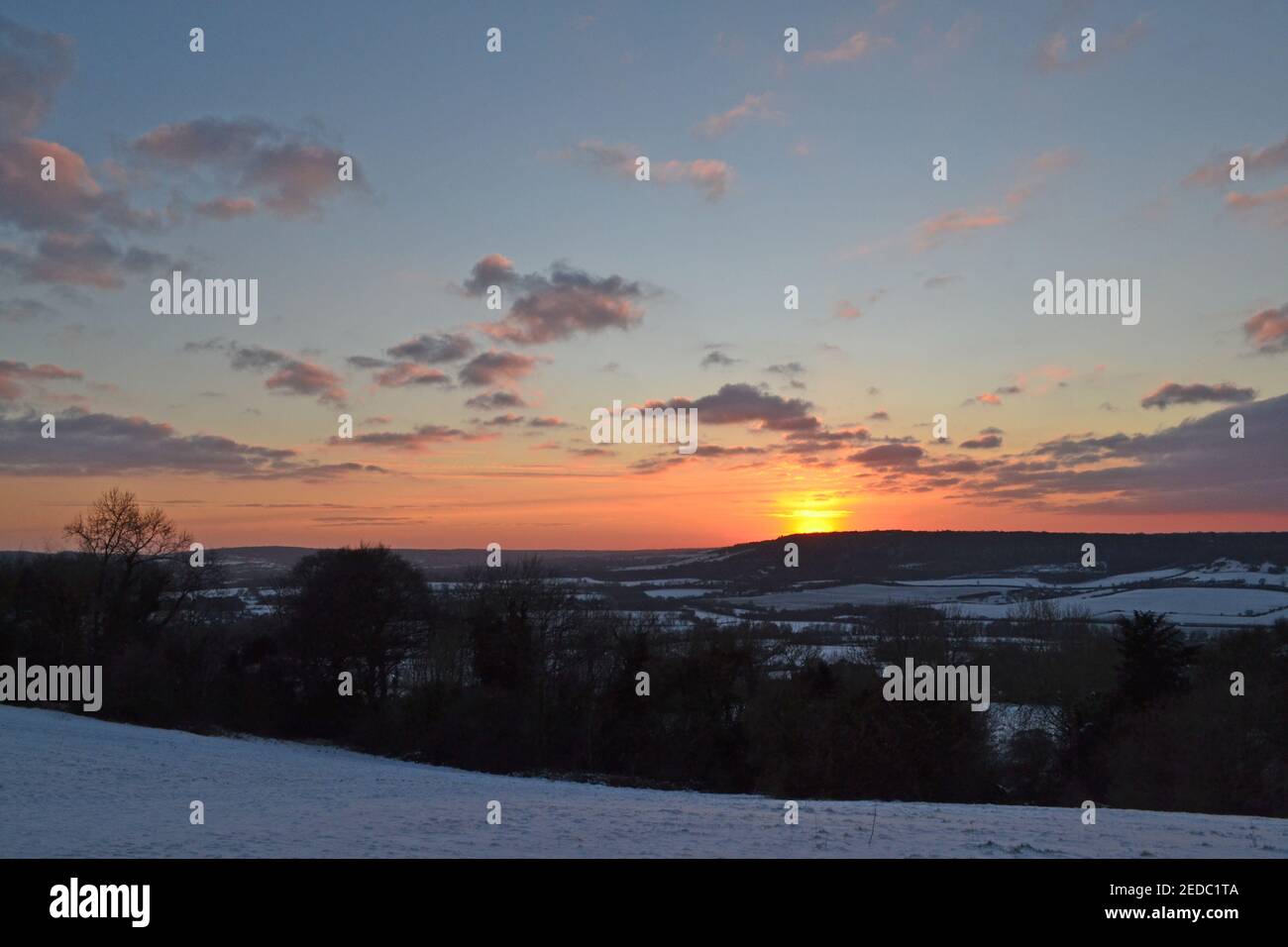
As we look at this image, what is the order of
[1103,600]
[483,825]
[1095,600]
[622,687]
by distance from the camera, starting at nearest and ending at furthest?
1. [483,825]
2. [622,687]
3. [1103,600]
4. [1095,600]

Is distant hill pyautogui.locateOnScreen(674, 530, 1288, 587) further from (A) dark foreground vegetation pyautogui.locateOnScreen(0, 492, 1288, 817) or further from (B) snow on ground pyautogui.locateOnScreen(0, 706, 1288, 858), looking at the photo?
(B) snow on ground pyautogui.locateOnScreen(0, 706, 1288, 858)

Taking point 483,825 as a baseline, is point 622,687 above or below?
below

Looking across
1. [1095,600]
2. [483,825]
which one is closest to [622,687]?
[483,825]

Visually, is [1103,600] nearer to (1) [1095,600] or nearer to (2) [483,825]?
(1) [1095,600]

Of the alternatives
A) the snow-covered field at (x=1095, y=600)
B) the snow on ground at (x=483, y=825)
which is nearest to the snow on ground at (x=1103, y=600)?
the snow-covered field at (x=1095, y=600)

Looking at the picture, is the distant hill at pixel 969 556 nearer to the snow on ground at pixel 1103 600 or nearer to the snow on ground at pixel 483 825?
the snow on ground at pixel 1103 600
